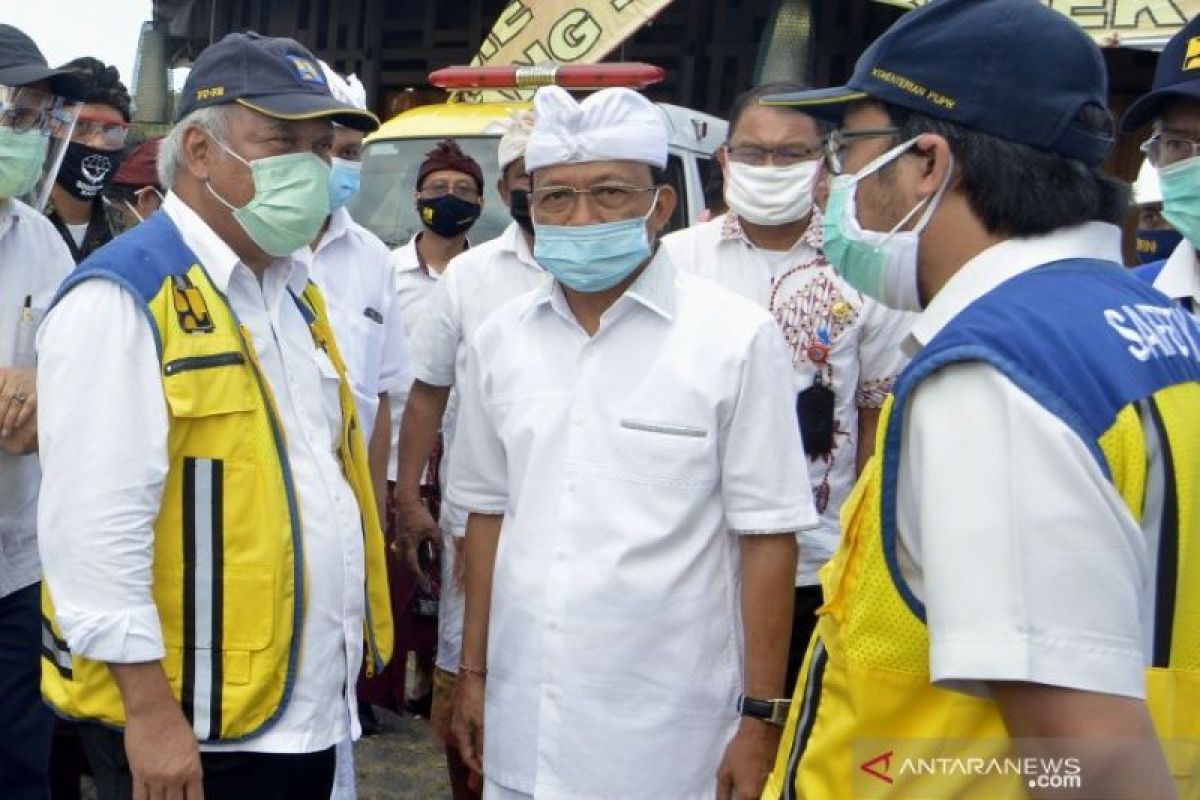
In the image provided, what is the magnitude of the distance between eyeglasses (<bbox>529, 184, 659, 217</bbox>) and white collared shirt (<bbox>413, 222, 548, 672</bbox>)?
3.36 ft

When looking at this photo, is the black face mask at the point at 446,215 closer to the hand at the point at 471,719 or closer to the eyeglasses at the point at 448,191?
the eyeglasses at the point at 448,191

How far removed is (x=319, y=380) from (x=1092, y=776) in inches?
67.7

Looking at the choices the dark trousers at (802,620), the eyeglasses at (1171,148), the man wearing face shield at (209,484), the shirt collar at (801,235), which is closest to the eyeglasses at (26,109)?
the man wearing face shield at (209,484)

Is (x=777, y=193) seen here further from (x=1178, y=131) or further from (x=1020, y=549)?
(x=1020, y=549)

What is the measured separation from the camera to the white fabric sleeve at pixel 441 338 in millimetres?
3930

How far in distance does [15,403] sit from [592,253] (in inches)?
51.8

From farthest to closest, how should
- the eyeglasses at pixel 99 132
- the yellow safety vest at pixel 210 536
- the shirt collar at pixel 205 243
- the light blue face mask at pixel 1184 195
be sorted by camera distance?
1. the eyeglasses at pixel 99 132
2. the light blue face mask at pixel 1184 195
3. the shirt collar at pixel 205 243
4. the yellow safety vest at pixel 210 536

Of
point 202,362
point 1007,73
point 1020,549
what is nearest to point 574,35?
point 202,362

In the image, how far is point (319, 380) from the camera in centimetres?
261

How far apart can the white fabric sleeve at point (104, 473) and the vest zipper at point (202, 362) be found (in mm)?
25

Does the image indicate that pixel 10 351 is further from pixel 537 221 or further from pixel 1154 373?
pixel 1154 373

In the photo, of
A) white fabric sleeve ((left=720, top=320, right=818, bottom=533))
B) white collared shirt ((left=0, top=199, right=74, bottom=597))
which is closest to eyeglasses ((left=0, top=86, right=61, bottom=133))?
white collared shirt ((left=0, top=199, right=74, bottom=597))

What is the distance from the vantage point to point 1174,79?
321cm

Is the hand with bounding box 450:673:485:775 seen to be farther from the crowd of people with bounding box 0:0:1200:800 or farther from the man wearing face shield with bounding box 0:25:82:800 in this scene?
the man wearing face shield with bounding box 0:25:82:800
